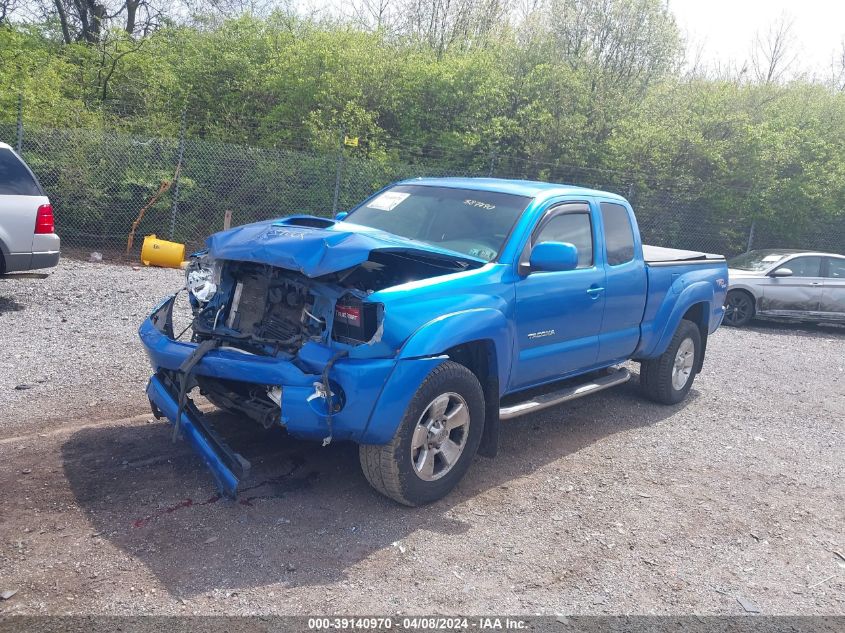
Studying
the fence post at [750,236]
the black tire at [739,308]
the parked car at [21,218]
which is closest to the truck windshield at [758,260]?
the black tire at [739,308]

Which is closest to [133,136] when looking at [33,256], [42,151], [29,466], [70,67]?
[42,151]

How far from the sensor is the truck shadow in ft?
11.8

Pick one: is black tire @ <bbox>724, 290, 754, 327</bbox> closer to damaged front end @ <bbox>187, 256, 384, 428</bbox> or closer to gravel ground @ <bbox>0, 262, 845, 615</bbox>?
gravel ground @ <bbox>0, 262, 845, 615</bbox>

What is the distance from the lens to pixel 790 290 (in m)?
12.8

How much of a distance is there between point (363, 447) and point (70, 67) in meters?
14.9

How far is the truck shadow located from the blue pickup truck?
0.71 ft

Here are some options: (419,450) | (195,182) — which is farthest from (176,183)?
(419,450)

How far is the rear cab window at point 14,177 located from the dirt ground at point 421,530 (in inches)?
167

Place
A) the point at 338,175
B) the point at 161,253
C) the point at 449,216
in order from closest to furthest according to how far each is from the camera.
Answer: the point at 449,216
the point at 161,253
the point at 338,175

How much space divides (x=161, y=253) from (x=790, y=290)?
1086 cm

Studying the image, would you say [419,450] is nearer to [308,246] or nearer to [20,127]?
[308,246]

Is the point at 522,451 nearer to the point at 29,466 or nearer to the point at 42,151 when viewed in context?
the point at 29,466

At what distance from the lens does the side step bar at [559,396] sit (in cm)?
496

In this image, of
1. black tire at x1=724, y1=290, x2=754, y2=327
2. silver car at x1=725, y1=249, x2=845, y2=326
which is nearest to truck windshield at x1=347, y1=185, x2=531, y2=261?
silver car at x1=725, y1=249, x2=845, y2=326
